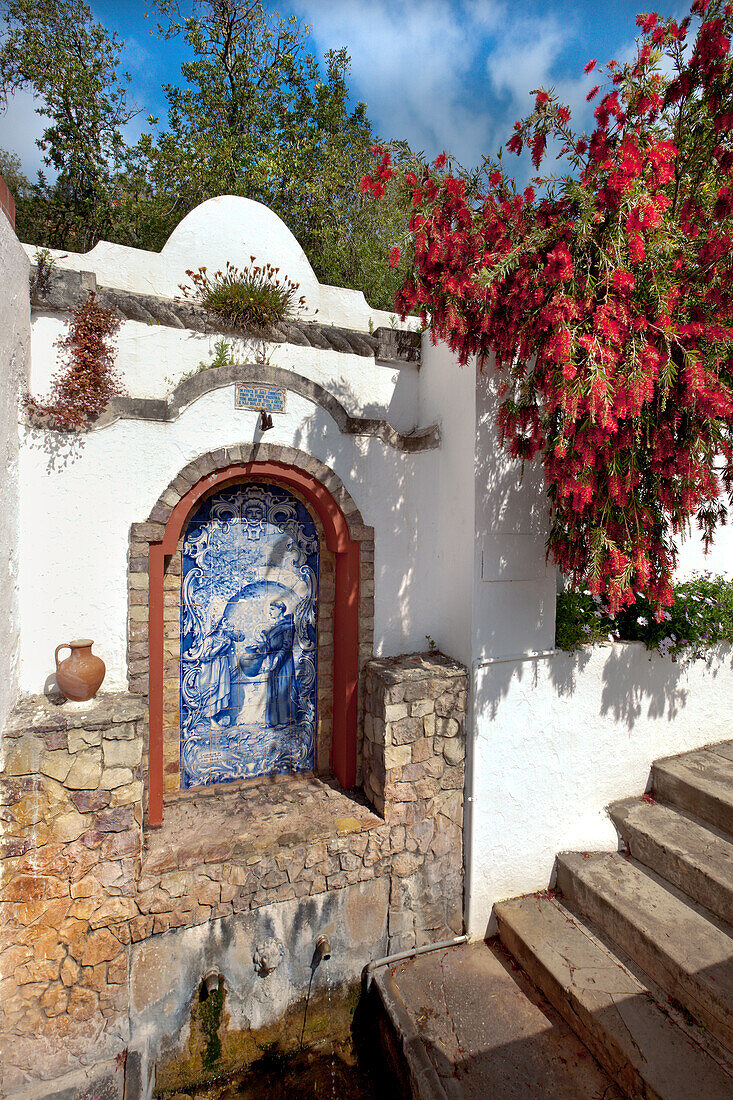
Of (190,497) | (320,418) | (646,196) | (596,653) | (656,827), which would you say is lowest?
(656,827)

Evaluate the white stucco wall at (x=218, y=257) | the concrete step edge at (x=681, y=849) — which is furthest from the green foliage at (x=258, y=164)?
the concrete step edge at (x=681, y=849)

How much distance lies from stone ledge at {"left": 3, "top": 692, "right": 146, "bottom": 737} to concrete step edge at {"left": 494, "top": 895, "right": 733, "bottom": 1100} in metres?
3.37

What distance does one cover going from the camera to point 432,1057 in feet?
11.3

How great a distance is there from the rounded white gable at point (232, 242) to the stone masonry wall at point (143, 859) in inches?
140

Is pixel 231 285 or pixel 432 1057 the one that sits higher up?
pixel 231 285

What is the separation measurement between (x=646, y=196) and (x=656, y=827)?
185 inches

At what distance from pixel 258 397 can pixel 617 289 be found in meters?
2.57

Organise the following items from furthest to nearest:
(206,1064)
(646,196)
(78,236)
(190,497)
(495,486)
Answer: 1. (78,236)
2. (495,486)
3. (190,497)
4. (206,1064)
5. (646,196)

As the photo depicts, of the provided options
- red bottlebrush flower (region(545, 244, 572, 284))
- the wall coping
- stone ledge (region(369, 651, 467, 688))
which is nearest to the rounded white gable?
the wall coping

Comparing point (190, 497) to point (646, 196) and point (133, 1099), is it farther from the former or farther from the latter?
point (133, 1099)

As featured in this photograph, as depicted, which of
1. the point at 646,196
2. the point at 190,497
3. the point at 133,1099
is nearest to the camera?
the point at 646,196

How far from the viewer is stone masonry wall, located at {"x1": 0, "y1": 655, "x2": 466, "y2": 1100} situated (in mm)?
3221

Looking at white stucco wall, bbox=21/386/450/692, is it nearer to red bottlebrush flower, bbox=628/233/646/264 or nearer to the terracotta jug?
the terracotta jug

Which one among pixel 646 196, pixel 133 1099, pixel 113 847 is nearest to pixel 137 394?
pixel 113 847
